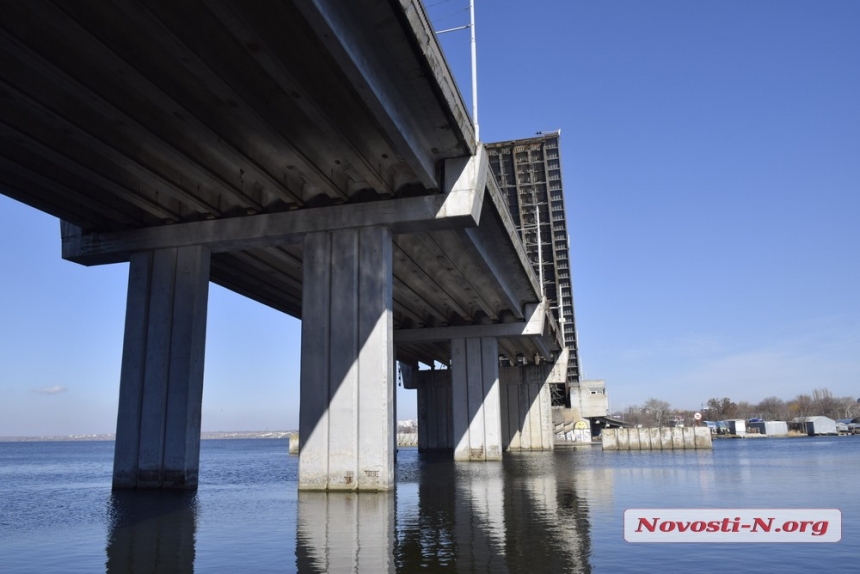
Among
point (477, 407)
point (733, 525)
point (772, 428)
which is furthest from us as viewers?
point (772, 428)

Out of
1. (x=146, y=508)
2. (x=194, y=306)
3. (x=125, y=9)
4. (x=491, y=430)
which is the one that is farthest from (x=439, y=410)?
(x=125, y=9)

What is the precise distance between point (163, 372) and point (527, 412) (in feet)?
152

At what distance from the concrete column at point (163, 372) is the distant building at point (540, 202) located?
2872 centimetres

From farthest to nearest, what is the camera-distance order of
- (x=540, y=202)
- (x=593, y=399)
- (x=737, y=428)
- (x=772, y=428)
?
(x=772, y=428)
(x=737, y=428)
(x=593, y=399)
(x=540, y=202)

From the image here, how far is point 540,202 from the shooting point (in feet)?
176

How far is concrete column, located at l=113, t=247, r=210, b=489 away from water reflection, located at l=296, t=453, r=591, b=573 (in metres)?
5.25

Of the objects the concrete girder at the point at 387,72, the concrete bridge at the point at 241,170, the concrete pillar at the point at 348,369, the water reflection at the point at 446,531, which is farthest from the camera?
the concrete pillar at the point at 348,369

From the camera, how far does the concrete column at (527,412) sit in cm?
6519

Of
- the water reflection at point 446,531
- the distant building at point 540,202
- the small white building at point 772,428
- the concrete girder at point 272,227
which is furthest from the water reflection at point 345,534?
the small white building at point 772,428

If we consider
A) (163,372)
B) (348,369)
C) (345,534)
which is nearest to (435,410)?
(163,372)

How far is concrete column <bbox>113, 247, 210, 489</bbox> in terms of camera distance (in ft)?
76.1

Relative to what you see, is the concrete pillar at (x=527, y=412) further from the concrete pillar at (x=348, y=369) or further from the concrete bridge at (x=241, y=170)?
the concrete pillar at (x=348, y=369)

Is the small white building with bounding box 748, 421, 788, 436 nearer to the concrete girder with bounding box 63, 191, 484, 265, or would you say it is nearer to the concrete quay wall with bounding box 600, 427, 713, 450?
the concrete quay wall with bounding box 600, 427, 713, 450

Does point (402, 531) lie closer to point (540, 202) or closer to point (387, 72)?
point (387, 72)
